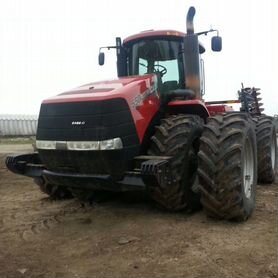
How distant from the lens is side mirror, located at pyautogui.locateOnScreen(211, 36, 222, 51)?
23.5 feet

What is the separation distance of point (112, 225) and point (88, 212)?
2.90 feet

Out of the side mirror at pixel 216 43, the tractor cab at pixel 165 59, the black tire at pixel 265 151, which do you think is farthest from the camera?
the black tire at pixel 265 151

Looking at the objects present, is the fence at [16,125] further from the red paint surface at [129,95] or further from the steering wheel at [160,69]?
the red paint surface at [129,95]

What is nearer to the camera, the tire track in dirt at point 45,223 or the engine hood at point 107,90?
the engine hood at point 107,90

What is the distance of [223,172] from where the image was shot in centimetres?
543

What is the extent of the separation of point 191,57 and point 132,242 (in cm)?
303

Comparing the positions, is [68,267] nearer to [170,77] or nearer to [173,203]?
[173,203]

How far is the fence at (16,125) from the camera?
4216 cm

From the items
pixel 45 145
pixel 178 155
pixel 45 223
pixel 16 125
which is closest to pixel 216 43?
pixel 178 155

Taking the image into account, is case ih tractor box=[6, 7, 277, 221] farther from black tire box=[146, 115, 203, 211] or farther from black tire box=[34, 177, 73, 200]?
black tire box=[34, 177, 73, 200]

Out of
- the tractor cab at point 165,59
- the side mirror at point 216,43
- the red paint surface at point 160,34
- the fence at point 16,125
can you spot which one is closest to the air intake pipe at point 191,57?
the tractor cab at point 165,59

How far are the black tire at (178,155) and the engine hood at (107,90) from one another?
0.60 meters

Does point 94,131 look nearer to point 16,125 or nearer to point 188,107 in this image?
point 188,107

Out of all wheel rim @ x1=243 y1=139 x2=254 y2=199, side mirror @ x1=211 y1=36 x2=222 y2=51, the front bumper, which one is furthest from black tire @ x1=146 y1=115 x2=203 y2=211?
side mirror @ x1=211 y1=36 x2=222 y2=51
